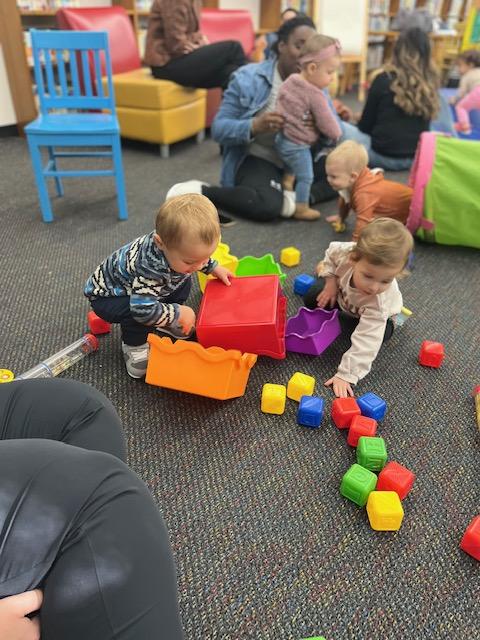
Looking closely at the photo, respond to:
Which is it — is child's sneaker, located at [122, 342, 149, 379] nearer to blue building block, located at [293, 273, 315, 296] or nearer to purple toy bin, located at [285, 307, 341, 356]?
purple toy bin, located at [285, 307, 341, 356]

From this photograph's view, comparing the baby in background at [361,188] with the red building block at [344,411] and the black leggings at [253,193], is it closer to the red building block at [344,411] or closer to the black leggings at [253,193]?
the black leggings at [253,193]

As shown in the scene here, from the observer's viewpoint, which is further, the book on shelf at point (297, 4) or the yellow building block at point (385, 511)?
the book on shelf at point (297, 4)

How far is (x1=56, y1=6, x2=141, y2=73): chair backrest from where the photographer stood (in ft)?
10.4

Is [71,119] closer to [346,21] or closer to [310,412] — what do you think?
[310,412]

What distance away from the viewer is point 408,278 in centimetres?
190

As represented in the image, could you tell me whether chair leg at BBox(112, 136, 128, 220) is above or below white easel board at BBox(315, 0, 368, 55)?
below

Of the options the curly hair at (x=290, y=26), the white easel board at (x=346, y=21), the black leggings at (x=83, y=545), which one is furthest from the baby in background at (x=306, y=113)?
the white easel board at (x=346, y=21)

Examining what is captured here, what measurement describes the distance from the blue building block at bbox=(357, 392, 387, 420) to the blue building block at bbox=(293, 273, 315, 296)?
0.56 meters

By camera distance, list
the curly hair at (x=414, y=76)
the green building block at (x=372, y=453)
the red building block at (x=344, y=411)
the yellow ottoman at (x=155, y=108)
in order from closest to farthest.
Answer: the green building block at (x=372, y=453) → the red building block at (x=344, y=411) → the curly hair at (x=414, y=76) → the yellow ottoman at (x=155, y=108)

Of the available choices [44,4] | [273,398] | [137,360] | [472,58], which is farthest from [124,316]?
[44,4]

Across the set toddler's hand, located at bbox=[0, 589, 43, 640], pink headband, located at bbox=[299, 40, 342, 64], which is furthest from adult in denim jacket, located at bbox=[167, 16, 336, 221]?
toddler's hand, located at bbox=[0, 589, 43, 640]

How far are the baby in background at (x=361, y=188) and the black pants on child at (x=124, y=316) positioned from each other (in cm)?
85

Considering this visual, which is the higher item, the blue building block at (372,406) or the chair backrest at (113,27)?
the chair backrest at (113,27)

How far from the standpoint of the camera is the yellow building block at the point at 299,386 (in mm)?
1271
